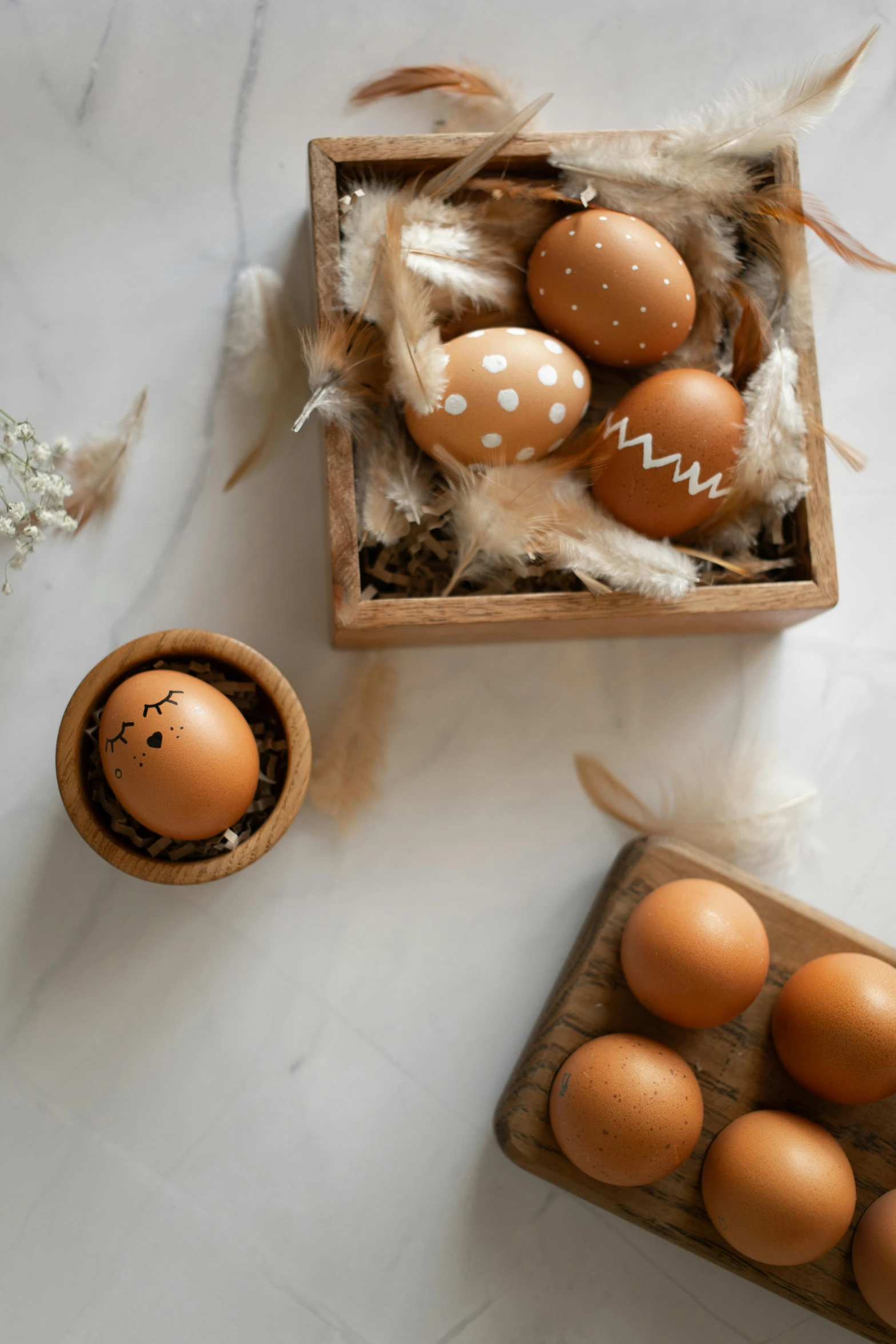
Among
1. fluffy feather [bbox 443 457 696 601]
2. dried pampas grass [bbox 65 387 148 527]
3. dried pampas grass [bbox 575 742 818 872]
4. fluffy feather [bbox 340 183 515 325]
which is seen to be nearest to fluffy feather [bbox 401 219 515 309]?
fluffy feather [bbox 340 183 515 325]

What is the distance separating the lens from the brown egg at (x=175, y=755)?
580mm

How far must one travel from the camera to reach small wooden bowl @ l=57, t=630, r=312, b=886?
24.7 inches

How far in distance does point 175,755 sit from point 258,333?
376 mm

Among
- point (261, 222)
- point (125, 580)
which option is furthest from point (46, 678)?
point (261, 222)

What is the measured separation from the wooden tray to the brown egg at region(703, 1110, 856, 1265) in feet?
0.09

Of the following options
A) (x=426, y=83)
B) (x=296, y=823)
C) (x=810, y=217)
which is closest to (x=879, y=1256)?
(x=296, y=823)

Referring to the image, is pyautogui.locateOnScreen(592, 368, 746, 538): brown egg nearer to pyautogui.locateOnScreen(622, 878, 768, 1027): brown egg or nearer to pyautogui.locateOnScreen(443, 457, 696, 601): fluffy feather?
pyautogui.locateOnScreen(443, 457, 696, 601): fluffy feather

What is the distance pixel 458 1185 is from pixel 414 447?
572mm

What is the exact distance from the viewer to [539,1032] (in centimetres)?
74

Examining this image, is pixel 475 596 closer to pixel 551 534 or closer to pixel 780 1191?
pixel 551 534

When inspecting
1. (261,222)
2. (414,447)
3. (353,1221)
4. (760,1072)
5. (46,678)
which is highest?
(261,222)

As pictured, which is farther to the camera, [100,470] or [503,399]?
[100,470]

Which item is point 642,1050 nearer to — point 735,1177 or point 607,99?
point 735,1177

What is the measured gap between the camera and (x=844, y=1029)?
65 cm
